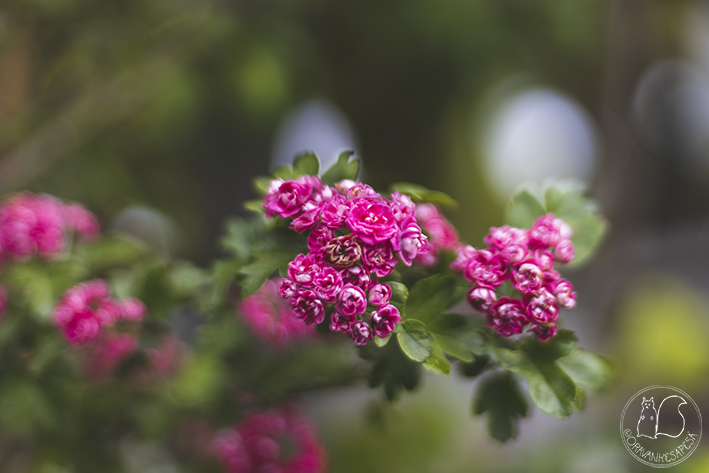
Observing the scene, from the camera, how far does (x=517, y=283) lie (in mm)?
384

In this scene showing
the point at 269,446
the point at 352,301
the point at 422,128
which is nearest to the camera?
the point at 352,301

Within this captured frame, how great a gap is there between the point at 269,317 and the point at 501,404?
0.30m

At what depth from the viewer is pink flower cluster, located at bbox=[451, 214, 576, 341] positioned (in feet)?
1.24

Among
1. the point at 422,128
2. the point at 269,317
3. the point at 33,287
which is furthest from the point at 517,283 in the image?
the point at 422,128

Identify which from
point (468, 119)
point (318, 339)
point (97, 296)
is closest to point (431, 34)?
point (468, 119)

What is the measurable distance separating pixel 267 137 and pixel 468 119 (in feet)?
2.89

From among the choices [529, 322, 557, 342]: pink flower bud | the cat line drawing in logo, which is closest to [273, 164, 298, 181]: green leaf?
[529, 322, 557, 342]: pink flower bud

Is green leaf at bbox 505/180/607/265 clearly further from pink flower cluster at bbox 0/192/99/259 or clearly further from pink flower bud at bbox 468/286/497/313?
pink flower cluster at bbox 0/192/99/259

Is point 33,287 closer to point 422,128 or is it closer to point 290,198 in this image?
point 290,198

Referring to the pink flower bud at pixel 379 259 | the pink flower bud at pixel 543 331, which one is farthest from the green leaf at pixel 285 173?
the pink flower bud at pixel 543 331

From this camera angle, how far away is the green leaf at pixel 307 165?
43cm

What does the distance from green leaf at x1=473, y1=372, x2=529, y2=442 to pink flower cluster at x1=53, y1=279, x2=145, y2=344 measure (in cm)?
33

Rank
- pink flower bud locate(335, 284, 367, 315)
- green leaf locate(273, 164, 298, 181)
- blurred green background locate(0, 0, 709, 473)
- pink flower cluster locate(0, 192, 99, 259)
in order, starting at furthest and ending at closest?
1. blurred green background locate(0, 0, 709, 473)
2. pink flower cluster locate(0, 192, 99, 259)
3. green leaf locate(273, 164, 298, 181)
4. pink flower bud locate(335, 284, 367, 315)

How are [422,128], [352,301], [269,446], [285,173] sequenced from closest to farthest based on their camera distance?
1. [352,301]
2. [285,173]
3. [269,446]
4. [422,128]
